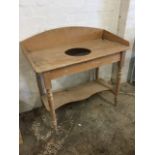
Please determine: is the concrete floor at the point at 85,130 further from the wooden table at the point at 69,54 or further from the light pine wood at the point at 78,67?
the light pine wood at the point at 78,67

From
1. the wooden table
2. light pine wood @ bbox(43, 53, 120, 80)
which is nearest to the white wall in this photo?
the wooden table

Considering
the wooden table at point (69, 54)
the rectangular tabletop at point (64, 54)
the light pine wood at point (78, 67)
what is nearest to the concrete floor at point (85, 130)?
the wooden table at point (69, 54)

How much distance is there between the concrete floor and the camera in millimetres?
1341

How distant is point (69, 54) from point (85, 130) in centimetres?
71

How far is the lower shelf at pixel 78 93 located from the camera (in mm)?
1621

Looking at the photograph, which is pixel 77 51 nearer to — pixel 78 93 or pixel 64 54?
pixel 64 54

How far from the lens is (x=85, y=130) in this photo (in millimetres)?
1506

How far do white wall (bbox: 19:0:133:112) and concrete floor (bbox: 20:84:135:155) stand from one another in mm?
252

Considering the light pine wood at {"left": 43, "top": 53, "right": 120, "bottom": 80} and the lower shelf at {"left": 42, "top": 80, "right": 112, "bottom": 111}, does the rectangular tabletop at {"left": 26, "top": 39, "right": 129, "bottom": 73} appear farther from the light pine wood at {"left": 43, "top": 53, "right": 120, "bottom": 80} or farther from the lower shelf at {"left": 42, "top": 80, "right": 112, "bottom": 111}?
the lower shelf at {"left": 42, "top": 80, "right": 112, "bottom": 111}

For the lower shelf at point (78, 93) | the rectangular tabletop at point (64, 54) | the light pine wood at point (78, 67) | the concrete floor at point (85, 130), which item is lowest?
the concrete floor at point (85, 130)

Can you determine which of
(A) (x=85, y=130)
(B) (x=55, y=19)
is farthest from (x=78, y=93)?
(B) (x=55, y=19)

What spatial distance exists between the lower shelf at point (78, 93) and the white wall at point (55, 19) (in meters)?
0.10
